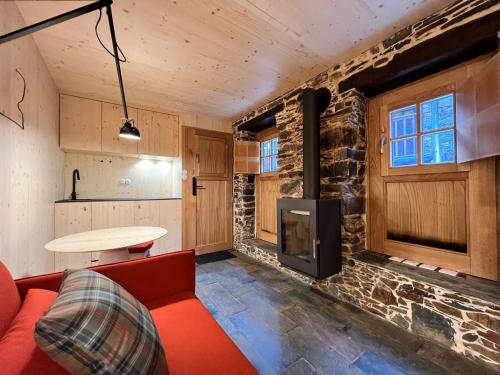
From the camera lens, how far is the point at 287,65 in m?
2.22

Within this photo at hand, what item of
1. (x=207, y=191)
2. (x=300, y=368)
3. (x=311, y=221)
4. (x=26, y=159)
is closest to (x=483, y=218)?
(x=311, y=221)

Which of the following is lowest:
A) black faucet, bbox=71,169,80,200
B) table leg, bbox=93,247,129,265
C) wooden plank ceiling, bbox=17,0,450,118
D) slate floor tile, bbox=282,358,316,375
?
slate floor tile, bbox=282,358,316,375

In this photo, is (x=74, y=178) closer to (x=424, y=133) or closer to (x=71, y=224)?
(x=71, y=224)

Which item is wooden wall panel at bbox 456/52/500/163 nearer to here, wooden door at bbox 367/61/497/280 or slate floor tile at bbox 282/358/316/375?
wooden door at bbox 367/61/497/280

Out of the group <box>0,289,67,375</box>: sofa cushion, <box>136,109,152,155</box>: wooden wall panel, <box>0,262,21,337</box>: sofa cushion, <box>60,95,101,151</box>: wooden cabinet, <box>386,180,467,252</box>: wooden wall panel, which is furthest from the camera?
<box>136,109,152,155</box>: wooden wall panel

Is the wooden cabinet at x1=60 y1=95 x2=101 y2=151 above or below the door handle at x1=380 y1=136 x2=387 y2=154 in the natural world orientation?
above

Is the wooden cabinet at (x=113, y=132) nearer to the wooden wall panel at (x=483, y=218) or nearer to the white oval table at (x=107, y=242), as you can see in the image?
the white oval table at (x=107, y=242)

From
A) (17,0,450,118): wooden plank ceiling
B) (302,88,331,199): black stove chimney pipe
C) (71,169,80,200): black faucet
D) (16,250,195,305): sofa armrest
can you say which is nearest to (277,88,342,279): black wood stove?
(302,88,331,199): black stove chimney pipe

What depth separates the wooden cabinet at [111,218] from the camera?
8.44 ft

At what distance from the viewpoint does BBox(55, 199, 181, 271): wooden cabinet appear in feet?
8.44

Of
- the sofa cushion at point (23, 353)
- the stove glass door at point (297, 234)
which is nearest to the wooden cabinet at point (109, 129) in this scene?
the stove glass door at point (297, 234)

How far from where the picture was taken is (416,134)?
190cm

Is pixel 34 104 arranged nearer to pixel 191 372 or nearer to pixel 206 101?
pixel 206 101

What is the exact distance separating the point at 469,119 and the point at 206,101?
9.31 ft
